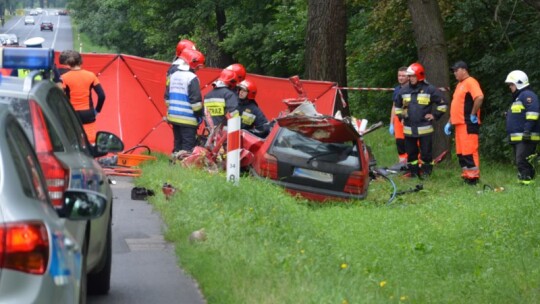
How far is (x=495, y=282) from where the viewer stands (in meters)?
9.59

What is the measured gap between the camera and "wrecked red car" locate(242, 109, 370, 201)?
1361 cm

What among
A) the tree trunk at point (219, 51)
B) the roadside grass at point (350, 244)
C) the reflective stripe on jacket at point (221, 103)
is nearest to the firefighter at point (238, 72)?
the reflective stripe on jacket at point (221, 103)

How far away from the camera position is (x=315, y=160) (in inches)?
536

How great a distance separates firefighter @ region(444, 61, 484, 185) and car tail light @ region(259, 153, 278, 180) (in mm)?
4262

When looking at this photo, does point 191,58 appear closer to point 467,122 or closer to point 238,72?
point 238,72

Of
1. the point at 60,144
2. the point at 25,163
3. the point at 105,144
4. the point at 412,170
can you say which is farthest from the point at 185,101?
the point at 25,163

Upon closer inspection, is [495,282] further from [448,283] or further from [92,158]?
[92,158]

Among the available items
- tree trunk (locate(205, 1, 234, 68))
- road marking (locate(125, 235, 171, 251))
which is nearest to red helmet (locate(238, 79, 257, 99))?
road marking (locate(125, 235, 171, 251))

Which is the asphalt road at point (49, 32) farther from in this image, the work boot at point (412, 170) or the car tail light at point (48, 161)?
the car tail light at point (48, 161)

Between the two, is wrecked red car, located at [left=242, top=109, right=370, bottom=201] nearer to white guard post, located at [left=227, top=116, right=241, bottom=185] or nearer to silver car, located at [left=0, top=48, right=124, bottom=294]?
white guard post, located at [left=227, top=116, right=241, bottom=185]

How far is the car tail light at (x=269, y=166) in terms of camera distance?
13664 mm

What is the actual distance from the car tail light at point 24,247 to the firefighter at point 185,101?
36.4 ft

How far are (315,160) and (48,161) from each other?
7.96 meters

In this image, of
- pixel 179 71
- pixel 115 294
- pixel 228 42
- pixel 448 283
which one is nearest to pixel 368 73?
pixel 228 42
